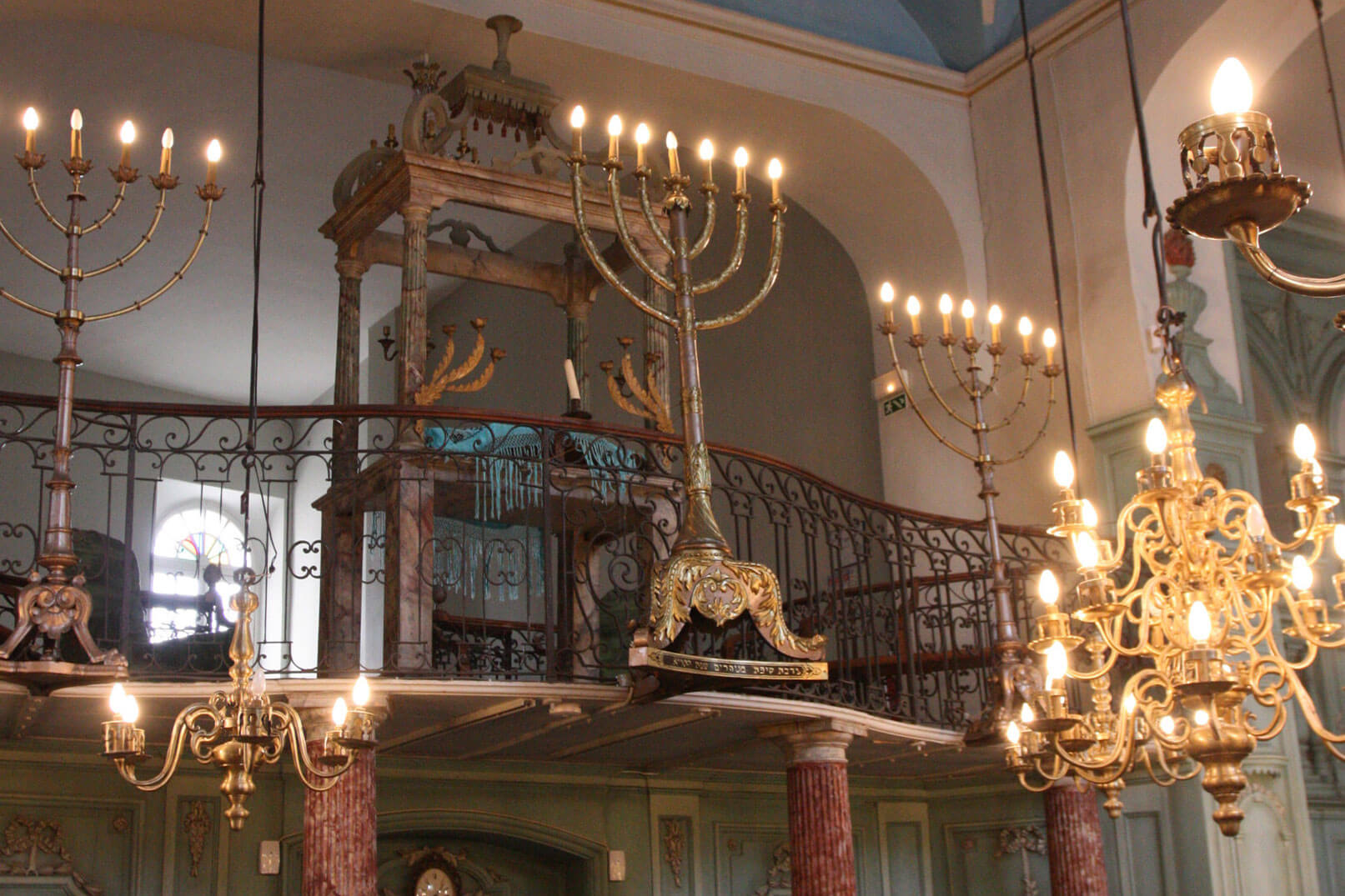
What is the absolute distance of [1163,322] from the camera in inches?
227

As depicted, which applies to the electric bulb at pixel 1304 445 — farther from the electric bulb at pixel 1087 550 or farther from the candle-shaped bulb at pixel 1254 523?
the electric bulb at pixel 1087 550

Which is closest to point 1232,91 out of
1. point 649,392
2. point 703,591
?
point 703,591

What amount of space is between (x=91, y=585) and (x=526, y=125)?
4.01 m

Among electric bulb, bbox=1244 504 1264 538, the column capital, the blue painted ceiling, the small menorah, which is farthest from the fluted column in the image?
the blue painted ceiling

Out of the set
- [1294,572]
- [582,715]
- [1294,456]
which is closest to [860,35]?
[1294,456]

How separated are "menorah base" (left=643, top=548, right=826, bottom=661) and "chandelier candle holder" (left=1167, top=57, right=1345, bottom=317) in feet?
10.3

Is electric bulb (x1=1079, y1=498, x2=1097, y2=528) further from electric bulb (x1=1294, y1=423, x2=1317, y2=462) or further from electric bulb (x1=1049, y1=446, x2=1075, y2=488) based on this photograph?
electric bulb (x1=1294, y1=423, x2=1317, y2=462)

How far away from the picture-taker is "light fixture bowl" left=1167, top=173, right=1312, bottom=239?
3283 mm

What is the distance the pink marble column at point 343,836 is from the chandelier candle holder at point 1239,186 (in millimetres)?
5221

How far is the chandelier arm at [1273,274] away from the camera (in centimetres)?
329

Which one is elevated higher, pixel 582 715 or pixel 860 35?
pixel 860 35

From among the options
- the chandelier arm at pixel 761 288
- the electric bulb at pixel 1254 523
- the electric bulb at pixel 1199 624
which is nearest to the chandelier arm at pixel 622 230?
the chandelier arm at pixel 761 288

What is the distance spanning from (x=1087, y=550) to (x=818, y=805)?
3.30m

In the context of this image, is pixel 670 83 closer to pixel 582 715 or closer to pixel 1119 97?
pixel 1119 97
